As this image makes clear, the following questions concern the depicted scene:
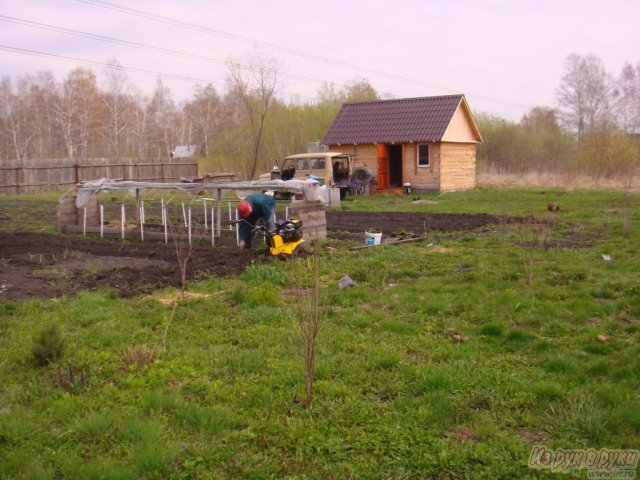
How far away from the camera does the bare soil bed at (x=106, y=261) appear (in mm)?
8750

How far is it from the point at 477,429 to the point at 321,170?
815 inches

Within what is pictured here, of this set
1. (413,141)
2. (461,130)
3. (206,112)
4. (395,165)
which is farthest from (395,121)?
(206,112)

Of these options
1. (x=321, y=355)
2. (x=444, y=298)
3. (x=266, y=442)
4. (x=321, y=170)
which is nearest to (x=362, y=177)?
(x=321, y=170)

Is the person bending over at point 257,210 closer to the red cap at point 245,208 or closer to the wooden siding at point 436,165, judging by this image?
the red cap at point 245,208

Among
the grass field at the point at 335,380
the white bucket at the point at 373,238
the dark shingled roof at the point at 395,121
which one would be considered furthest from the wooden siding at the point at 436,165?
the grass field at the point at 335,380

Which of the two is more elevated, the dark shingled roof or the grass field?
the dark shingled roof

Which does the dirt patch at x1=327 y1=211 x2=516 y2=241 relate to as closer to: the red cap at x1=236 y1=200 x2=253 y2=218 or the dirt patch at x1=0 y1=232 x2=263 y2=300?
the red cap at x1=236 y1=200 x2=253 y2=218

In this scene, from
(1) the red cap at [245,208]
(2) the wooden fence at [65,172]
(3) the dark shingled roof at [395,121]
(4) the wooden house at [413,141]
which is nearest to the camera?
(1) the red cap at [245,208]

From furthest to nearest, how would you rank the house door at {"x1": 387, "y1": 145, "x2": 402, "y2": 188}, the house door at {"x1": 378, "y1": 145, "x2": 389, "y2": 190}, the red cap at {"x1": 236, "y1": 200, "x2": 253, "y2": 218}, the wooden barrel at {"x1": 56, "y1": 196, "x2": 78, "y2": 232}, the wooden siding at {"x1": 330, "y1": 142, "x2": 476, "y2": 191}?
the house door at {"x1": 387, "y1": 145, "x2": 402, "y2": 188} → the house door at {"x1": 378, "y1": 145, "x2": 389, "y2": 190} → the wooden siding at {"x1": 330, "y1": 142, "x2": 476, "y2": 191} → the wooden barrel at {"x1": 56, "y1": 196, "x2": 78, "y2": 232} → the red cap at {"x1": 236, "y1": 200, "x2": 253, "y2": 218}

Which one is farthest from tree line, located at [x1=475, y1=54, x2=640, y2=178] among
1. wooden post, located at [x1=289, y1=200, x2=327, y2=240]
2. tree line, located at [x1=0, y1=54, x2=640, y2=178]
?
wooden post, located at [x1=289, y1=200, x2=327, y2=240]

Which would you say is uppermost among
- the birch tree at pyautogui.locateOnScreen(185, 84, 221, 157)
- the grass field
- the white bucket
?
the birch tree at pyautogui.locateOnScreen(185, 84, 221, 157)

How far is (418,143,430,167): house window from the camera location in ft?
88.8

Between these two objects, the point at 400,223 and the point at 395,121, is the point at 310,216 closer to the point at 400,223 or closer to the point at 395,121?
the point at 400,223

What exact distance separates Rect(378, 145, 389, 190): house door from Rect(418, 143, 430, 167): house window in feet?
5.39
